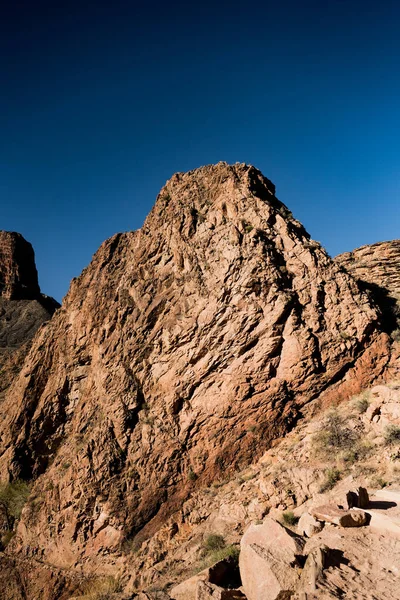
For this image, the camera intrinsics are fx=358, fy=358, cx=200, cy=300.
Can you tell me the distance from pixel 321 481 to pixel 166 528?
6.11 metres

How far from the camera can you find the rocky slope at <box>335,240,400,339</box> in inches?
684

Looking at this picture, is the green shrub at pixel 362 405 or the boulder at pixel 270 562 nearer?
the boulder at pixel 270 562

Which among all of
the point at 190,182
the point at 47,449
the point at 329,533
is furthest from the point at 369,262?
the point at 47,449

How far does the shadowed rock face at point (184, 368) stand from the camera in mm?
14055

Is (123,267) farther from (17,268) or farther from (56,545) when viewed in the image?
(17,268)

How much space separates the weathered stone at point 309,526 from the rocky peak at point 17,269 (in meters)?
55.6

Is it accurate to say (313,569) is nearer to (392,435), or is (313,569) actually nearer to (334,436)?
(392,435)

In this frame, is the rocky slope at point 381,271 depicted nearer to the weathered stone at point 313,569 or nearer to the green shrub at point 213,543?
the green shrub at point 213,543

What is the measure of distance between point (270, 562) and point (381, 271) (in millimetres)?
18003

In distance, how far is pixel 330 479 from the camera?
10812 mm

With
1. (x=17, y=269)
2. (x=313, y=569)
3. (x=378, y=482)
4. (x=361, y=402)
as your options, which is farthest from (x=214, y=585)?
(x=17, y=269)

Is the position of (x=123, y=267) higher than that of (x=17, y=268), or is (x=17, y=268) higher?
(x=17, y=268)

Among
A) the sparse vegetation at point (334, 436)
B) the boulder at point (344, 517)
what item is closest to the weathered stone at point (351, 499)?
the boulder at point (344, 517)

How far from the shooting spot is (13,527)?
55.9ft
